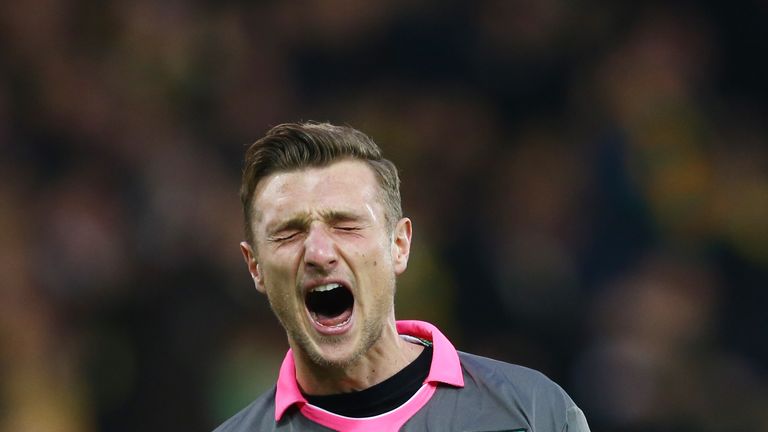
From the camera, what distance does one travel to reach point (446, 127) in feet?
19.4

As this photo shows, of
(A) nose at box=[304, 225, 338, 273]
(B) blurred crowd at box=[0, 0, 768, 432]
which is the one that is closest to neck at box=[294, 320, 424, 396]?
(A) nose at box=[304, 225, 338, 273]

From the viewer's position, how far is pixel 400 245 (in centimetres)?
282

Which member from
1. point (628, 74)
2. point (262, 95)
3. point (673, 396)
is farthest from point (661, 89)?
point (262, 95)

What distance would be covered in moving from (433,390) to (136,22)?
4.01 m

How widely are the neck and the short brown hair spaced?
28 cm

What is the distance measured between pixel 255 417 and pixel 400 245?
1.70ft

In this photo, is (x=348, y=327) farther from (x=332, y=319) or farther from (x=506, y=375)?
(x=506, y=375)

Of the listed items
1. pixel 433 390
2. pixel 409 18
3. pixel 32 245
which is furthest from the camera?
pixel 409 18

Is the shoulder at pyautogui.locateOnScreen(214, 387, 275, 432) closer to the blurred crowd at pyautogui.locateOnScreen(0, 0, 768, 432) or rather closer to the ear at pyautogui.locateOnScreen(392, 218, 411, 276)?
the ear at pyautogui.locateOnScreen(392, 218, 411, 276)

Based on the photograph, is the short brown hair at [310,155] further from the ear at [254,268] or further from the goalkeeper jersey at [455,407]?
the goalkeeper jersey at [455,407]

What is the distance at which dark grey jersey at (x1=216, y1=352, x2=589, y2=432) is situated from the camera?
8.50 ft

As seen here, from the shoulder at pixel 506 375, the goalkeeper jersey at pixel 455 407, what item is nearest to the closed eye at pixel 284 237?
the goalkeeper jersey at pixel 455 407

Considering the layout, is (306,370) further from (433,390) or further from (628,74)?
(628,74)

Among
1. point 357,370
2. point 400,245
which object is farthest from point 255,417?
point 400,245
